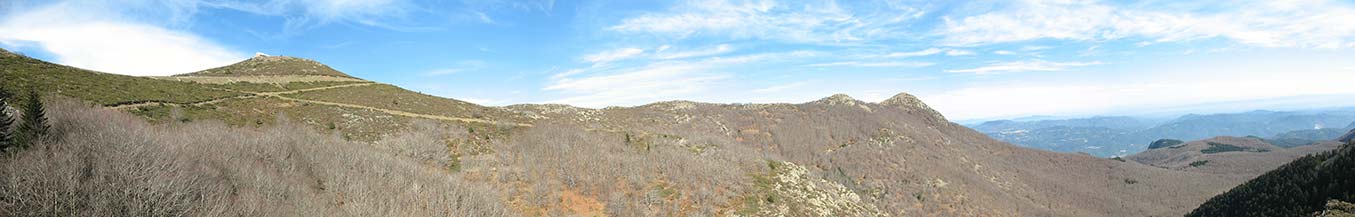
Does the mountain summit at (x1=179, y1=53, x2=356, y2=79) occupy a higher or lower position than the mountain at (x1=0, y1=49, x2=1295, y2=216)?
higher

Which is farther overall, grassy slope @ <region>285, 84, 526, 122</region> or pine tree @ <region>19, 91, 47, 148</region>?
grassy slope @ <region>285, 84, 526, 122</region>

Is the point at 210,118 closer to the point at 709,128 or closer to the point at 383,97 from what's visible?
the point at 383,97

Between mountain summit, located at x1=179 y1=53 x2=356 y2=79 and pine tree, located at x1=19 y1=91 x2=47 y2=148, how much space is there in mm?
46911

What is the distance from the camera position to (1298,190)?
59.0 meters

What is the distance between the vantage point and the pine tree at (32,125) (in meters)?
27.1

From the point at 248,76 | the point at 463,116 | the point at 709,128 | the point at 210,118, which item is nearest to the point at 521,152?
the point at 463,116

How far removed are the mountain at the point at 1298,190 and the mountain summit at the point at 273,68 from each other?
128703 mm

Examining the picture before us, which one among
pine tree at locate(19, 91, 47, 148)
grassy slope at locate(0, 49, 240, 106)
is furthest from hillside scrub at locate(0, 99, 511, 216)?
grassy slope at locate(0, 49, 240, 106)

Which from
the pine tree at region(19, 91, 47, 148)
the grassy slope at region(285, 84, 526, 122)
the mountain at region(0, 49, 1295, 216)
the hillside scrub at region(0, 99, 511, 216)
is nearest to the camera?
the hillside scrub at region(0, 99, 511, 216)

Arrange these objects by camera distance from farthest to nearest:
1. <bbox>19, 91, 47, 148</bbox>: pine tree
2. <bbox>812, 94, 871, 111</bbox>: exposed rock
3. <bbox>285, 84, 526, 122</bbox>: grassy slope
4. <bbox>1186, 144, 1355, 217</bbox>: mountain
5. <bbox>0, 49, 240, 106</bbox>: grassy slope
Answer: <bbox>812, 94, 871, 111</bbox>: exposed rock
<bbox>285, 84, 526, 122</bbox>: grassy slope
<bbox>1186, 144, 1355, 217</bbox>: mountain
<bbox>0, 49, 240, 106</bbox>: grassy slope
<bbox>19, 91, 47, 148</bbox>: pine tree

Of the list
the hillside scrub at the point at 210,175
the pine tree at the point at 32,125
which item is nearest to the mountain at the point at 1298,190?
the hillside scrub at the point at 210,175

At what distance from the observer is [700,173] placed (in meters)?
50.4

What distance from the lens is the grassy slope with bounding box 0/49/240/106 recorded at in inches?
1507

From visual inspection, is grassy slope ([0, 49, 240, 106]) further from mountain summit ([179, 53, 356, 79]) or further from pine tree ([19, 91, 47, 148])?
mountain summit ([179, 53, 356, 79])
